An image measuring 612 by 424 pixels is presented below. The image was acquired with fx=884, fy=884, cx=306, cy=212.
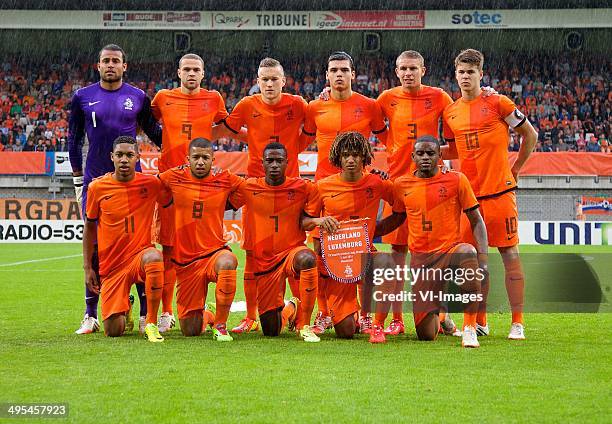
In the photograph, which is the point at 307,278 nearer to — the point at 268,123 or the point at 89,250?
the point at 268,123

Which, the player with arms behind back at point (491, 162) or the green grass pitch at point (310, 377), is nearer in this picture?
the green grass pitch at point (310, 377)

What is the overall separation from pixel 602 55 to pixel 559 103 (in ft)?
10.9

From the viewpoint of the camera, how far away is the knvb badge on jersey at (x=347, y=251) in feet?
20.3

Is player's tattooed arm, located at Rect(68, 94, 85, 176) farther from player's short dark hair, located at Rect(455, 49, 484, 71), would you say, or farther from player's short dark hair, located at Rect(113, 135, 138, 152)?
player's short dark hair, located at Rect(455, 49, 484, 71)

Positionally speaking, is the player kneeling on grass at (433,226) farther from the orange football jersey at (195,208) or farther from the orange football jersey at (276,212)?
the orange football jersey at (195,208)

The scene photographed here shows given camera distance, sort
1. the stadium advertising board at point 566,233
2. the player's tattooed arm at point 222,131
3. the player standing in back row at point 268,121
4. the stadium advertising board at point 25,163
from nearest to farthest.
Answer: the player standing in back row at point 268,121 < the player's tattooed arm at point 222,131 < the stadium advertising board at point 566,233 < the stadium advertising board at point 25,163

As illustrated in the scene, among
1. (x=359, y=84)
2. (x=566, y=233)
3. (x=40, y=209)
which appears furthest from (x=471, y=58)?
(x=359, y=84)

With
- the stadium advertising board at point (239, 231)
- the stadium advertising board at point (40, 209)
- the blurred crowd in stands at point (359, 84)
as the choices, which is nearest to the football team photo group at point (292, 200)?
the stadium advertising board at point (239, 231)

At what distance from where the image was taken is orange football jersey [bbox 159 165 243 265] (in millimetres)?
6508

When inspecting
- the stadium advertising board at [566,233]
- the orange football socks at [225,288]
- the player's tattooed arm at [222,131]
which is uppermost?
the player's tattooed arm at [222,131]

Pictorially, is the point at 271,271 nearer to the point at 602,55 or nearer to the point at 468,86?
the point at 468,86

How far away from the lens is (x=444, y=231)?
6.23 metres

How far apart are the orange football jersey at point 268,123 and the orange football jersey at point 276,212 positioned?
1.77ft

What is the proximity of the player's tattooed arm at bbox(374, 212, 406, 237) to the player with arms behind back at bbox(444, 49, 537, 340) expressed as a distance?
49cm
